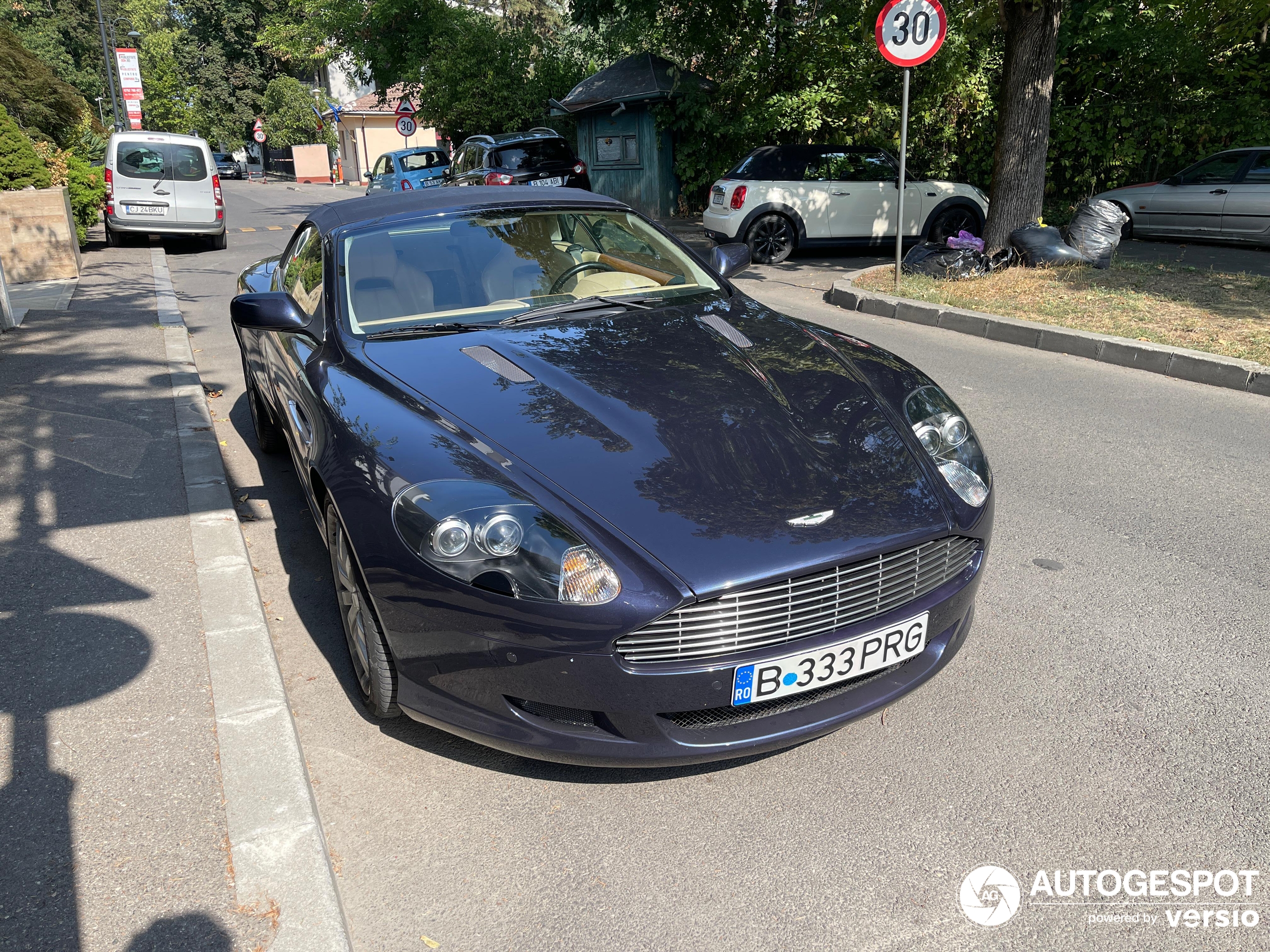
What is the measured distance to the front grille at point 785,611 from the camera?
229cm

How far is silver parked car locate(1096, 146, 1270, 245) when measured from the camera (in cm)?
1234

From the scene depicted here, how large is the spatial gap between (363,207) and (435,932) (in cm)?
313

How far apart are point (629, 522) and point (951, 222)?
40.2 feet

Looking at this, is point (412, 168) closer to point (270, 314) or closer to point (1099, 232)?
point (1099, 232)

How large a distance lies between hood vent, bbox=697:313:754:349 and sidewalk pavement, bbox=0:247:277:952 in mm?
2104

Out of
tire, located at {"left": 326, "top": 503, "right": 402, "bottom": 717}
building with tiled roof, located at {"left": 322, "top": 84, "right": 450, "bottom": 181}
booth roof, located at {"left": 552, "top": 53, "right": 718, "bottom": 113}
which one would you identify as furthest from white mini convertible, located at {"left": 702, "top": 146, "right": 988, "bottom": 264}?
building with tiled roof, located at {"left": 322, "top": 84, "right": 450, "bottom": 181}

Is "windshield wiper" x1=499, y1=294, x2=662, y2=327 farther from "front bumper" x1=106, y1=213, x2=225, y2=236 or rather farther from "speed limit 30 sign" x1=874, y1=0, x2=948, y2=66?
"front bumper" x1=106, y1=213, x2=225, y2=236

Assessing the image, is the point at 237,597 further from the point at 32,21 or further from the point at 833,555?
the point at 32,21

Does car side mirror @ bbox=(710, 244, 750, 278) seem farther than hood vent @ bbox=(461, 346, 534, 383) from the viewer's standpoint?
Yes

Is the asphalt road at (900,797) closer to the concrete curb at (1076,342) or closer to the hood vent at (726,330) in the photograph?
the hood vent at (726,330)

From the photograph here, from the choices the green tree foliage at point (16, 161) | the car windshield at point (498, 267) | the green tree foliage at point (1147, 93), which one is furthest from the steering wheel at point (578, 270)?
the green tree foliage at point (1147, 93)

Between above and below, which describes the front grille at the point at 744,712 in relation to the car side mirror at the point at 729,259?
below

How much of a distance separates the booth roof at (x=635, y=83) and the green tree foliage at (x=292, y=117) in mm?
43600

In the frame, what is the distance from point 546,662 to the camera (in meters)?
2.32
